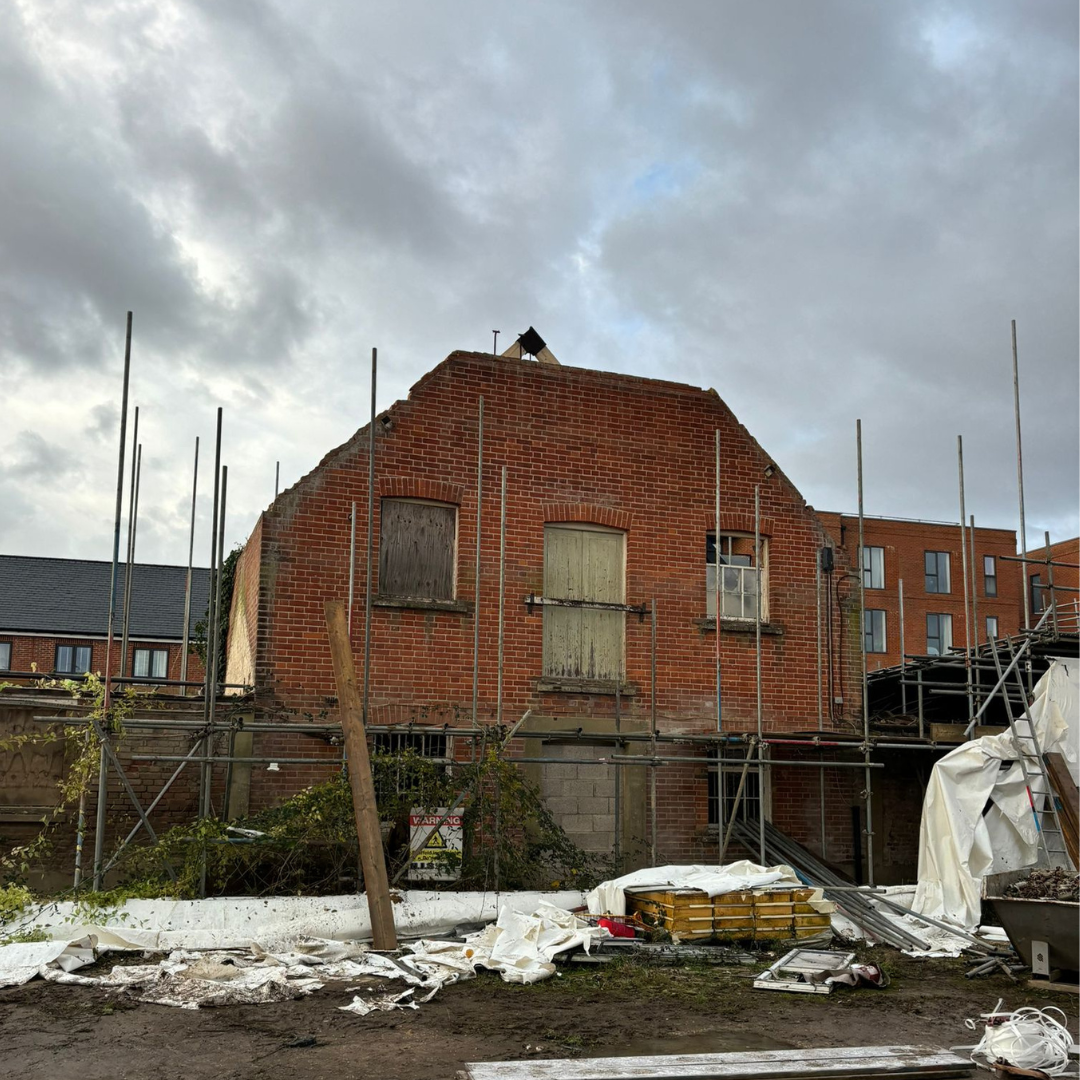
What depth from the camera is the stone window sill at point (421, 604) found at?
14.3 meters

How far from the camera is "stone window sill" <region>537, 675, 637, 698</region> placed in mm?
14820

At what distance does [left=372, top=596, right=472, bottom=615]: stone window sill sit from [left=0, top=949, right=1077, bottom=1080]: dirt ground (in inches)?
208

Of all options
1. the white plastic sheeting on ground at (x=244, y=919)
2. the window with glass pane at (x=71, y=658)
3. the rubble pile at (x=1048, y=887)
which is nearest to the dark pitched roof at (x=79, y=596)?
the window with glass pane at (x=71, y=658)

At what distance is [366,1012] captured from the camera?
28.1 feet

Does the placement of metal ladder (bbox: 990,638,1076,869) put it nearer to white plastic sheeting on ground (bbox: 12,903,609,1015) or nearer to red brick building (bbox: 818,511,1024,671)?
white plastic sheeting on ground (bbox: 12,903,609,1015)

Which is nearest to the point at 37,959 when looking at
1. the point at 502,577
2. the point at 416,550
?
the point at 502,577

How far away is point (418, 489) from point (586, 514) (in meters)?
2.30

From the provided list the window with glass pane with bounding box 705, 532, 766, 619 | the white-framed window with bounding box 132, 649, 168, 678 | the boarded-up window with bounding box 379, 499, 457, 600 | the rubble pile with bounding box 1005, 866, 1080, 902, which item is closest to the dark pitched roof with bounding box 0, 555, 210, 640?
the white-framed window with bounding box 132, 649, 168, 678

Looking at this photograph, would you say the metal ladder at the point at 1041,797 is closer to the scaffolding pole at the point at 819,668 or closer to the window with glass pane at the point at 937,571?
the scaffolding pole at the point at 819,668

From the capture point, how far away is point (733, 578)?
16031 millimetres

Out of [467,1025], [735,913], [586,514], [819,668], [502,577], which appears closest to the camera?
[467,1025]

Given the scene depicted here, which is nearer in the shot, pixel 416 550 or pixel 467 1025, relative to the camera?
pixel 467 1025

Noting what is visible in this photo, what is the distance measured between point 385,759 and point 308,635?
223 cm

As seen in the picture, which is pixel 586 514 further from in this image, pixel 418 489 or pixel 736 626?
pixel 736 626
